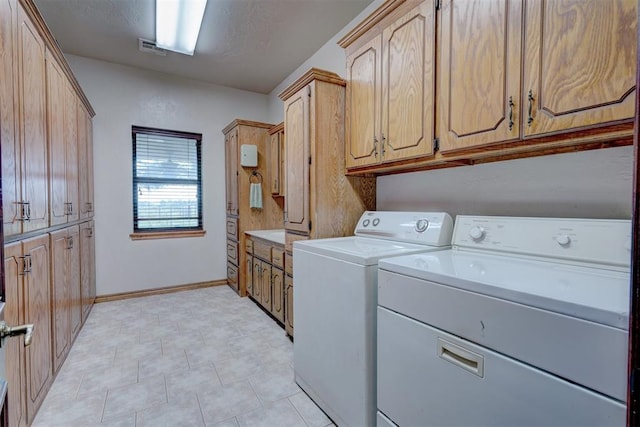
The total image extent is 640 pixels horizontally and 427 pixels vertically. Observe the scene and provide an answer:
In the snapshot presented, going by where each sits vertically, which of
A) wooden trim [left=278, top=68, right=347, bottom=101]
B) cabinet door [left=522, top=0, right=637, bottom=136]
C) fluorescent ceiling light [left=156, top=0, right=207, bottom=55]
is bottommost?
cabinet door [left=522, top=0, right=637, bottom=136]

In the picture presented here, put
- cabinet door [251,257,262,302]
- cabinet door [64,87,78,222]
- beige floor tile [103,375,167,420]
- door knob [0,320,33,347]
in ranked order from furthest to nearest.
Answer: cabinet door [251,257,262,302]
cabinet door [64,87,78,222]
beige floor tile [103,375,167,420]
door knob [0,320,33,347]

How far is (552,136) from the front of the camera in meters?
1.16

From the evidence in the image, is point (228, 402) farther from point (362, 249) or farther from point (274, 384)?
point (362, 249)

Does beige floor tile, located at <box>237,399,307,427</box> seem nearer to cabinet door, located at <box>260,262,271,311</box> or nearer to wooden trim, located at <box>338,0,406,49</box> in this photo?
cabinet door, located at <box>260,262,271,311</box>

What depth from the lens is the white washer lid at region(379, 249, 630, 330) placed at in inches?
29.8

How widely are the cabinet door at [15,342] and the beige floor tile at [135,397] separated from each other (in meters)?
0.39

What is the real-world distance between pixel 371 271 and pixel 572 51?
112cm

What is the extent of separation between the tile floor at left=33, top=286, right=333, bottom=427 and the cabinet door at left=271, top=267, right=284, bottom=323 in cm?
13

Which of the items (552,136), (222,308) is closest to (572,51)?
(552,136)

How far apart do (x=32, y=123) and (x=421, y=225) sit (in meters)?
2.24

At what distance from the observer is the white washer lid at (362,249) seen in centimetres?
141

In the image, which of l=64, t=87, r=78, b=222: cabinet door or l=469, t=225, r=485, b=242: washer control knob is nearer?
l=469, t=225, r=485, b=242: washer control knob

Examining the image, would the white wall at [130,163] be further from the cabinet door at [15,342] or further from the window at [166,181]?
the cabinet door at [15,342]

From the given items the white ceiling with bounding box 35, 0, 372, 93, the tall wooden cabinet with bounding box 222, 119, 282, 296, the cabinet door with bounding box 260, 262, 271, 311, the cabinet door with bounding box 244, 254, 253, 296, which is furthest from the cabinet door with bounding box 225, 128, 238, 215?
the cabinet door with bounding box 260, 262, 271, 311
